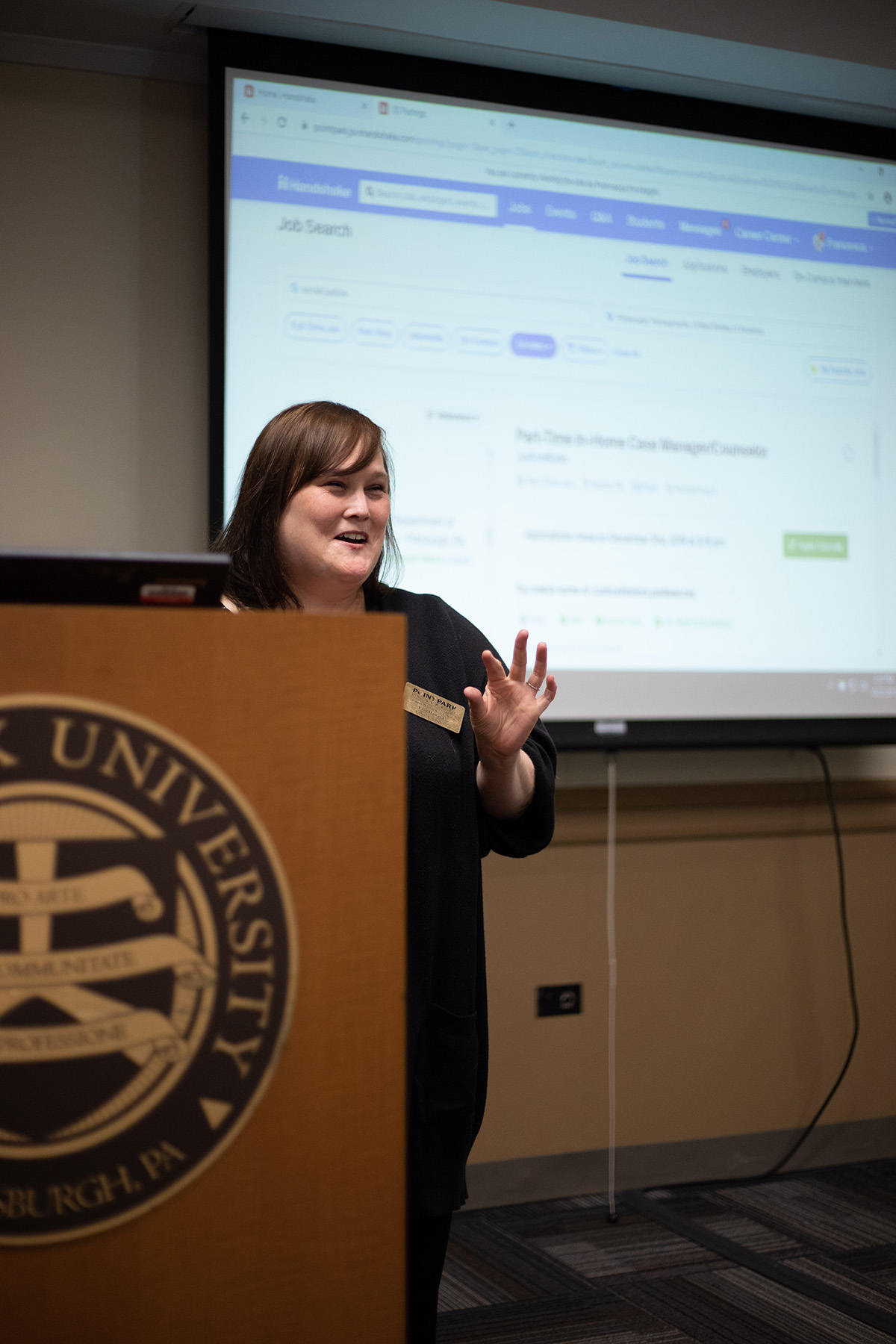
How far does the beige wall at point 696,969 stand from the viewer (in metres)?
2.76

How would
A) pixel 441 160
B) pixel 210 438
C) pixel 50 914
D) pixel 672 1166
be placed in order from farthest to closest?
pixel 672 1166 → pixel 441 160 → pixel 210 438 → pixel 50 914

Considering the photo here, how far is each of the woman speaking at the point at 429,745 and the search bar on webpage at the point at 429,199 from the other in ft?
3.90

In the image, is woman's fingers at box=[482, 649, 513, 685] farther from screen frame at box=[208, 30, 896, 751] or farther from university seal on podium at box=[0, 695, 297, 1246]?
screen frame at box=[208, 30, 896, 751]

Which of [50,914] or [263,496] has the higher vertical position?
[263,496]

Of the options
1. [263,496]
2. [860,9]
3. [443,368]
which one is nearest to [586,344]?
[443,368]

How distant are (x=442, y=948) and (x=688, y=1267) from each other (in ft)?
4.43

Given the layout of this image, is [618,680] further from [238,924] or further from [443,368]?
[238,924]

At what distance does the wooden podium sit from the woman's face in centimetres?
64

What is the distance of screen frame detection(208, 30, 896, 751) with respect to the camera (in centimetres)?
241

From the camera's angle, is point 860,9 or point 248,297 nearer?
point 248,297

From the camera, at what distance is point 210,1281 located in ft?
2.64

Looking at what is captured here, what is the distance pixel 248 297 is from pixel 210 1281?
6.80 feet

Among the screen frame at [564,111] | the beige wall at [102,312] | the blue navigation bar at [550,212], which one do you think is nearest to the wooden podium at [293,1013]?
the screen frame at [564,111]

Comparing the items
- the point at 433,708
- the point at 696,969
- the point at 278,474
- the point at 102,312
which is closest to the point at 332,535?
the point at 278,474
